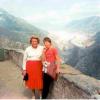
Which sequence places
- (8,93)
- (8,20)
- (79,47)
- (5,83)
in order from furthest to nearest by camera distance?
(8,20) → (79,47) → (5,83) → (8,93)

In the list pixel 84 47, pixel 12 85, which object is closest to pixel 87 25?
pixel 84 47

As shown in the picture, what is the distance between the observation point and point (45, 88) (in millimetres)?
7074

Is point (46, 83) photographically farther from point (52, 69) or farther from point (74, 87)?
point (74, 87)

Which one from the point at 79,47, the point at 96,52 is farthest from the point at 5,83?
the point at 79,47

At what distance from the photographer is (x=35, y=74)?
6.92 metres

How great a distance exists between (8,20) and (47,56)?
430ft

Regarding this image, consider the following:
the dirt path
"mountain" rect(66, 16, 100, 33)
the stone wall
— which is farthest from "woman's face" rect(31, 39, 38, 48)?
"mountain" rect(66, 16, 100, 33)

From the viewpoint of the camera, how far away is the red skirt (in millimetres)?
6848

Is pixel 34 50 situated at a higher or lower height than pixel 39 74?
Result: higher

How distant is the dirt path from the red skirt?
1.18 meters

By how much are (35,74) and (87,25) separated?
124 meters

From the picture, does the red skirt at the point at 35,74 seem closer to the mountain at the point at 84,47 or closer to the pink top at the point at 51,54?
the pink top at the point at 51,54

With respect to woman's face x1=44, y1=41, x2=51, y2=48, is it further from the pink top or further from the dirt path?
the dirt path

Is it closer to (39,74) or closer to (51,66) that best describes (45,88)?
(39,74)
